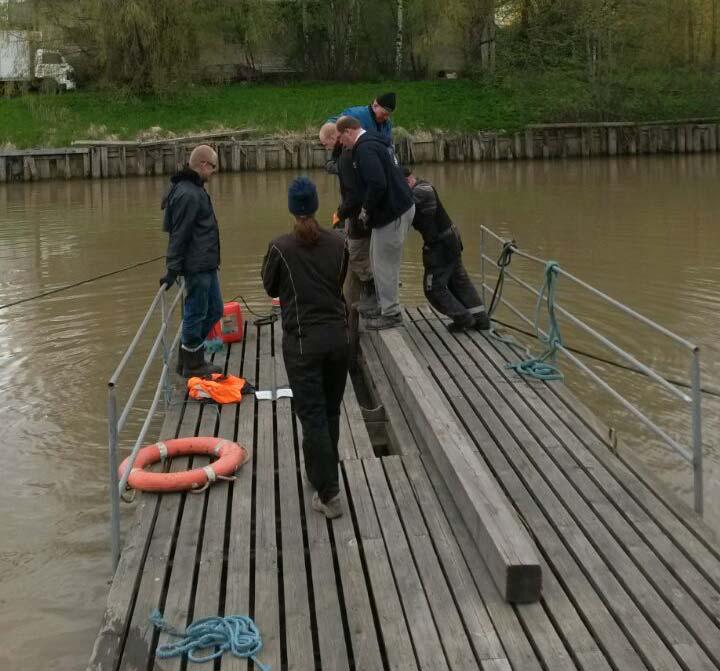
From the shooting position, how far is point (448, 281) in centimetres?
887

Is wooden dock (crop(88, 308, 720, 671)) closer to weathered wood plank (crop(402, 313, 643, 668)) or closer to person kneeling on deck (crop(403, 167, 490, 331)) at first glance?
weathered wood plank (crop(402, 313, 643, 668))

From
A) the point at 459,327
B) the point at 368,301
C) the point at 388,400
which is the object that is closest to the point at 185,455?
the point at 388,400

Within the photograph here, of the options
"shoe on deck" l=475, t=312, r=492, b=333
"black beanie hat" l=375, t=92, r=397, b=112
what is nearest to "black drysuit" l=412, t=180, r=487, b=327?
"shoe on deck" l=475, t=312, r=492, b=333

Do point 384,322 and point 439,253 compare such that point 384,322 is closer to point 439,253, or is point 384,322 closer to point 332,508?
point 439,253

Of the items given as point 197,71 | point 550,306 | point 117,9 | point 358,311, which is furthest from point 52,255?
point 197,71

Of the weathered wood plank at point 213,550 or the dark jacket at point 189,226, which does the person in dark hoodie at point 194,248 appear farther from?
the weathered wood plank at point 213,550

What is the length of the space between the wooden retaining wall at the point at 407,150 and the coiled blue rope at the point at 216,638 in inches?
1067

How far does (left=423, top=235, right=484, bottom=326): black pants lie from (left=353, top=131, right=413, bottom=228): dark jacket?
2.31 ft

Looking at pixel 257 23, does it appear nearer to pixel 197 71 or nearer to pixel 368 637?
pixel 197 71

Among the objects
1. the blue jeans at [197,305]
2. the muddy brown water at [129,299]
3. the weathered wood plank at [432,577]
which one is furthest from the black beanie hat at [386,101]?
the weathered wood plank at [432,577]

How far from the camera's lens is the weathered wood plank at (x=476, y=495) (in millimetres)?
4363

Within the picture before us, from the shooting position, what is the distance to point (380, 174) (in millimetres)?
7898

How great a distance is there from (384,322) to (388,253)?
2.40 feet

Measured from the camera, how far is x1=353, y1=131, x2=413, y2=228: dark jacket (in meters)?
7.81
